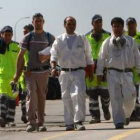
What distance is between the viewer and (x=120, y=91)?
15.4m

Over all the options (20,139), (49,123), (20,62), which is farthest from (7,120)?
(20,139)

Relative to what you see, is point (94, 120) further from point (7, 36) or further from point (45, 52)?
point (45, 52)

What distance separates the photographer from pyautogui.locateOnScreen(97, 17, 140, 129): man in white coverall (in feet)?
50.0

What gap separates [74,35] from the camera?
15.3 meters

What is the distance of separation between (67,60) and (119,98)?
1115 mm

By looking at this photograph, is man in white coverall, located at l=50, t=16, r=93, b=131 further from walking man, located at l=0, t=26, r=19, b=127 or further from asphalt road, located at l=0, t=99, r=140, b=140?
walking man, located at l=0, t=26, r=19, b=127

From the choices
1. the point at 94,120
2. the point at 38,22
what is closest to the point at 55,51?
the point at 38,22

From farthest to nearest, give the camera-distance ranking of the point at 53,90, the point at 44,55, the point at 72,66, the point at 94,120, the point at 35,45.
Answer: the point at 53,90
the point at 94,120
the point at 35,45
the point at 44,55
the point at 72,66

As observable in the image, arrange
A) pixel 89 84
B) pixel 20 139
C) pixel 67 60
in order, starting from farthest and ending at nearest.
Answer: pixel 89 84 < pixel 67 60 < pixel 20 139

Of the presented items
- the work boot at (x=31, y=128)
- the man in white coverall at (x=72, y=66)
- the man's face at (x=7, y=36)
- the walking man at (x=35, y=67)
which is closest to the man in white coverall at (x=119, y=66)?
the man in white coverall at (x=72, y=66)

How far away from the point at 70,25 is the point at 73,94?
1170 millimetres

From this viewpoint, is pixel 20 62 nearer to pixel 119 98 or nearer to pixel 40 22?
pixel 40 22

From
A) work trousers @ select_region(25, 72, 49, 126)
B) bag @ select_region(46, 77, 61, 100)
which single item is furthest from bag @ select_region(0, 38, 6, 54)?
bag @ select_region(46, 77, 61, 100)

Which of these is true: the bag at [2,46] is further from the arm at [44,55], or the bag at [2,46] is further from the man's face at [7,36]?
the arm at [44,55]
